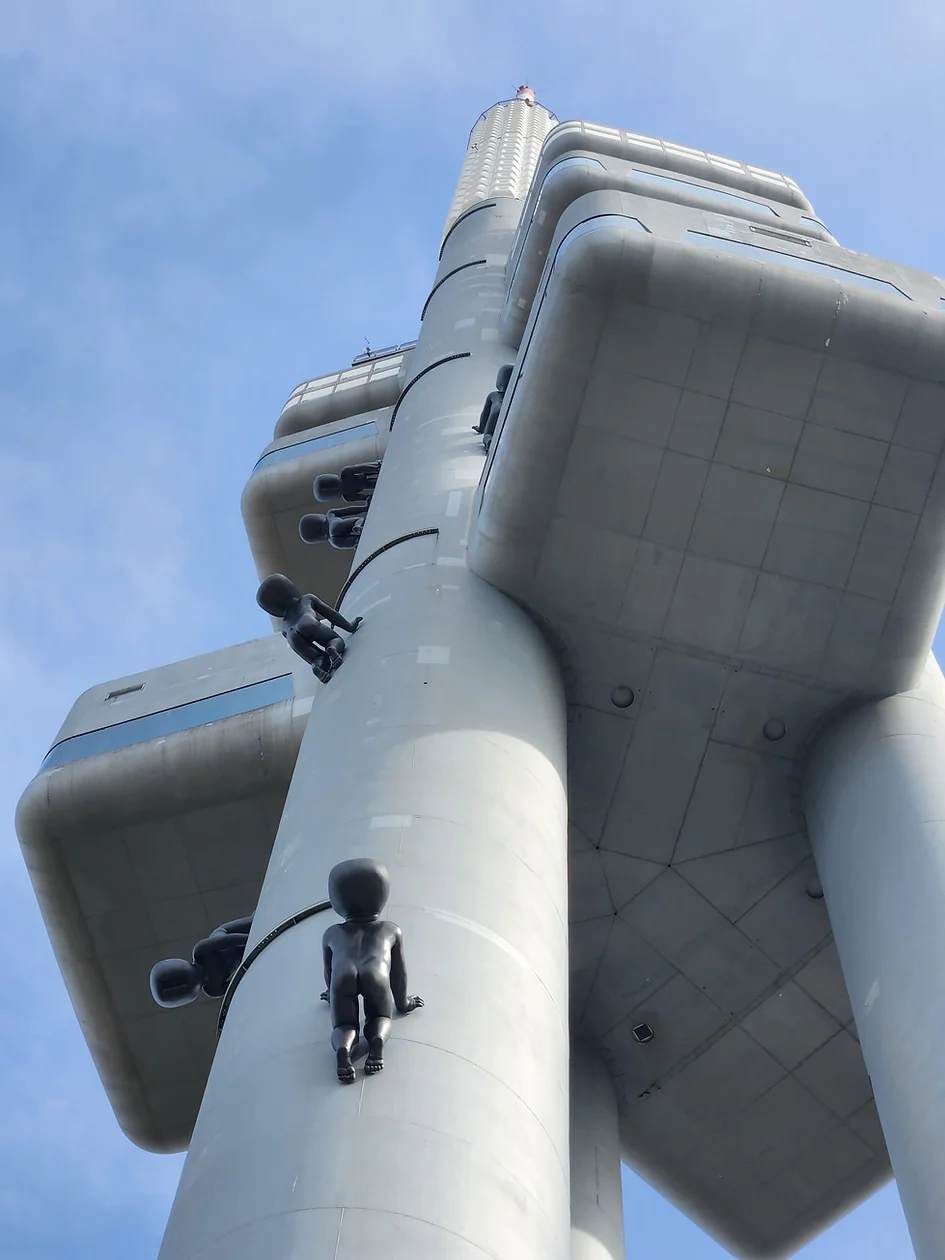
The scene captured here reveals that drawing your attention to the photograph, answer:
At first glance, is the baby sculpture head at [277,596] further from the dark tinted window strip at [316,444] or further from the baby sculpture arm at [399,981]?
the dark tinted window strip at [316,444]

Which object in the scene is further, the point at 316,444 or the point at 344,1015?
the point at 316,444

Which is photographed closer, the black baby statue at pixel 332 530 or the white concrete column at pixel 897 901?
the white concrete column at pixel 897 901

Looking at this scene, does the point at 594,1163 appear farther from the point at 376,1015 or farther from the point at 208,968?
the point at 376,1015

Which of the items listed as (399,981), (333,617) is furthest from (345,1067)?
(333,617)

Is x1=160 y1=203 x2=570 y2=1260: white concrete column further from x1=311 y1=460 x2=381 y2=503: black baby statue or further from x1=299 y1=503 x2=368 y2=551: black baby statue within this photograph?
x1=311 y1=460 x2=381 y2=503: black baby statue

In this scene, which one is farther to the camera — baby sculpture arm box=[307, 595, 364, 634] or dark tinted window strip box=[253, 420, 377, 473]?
dark tinted window strip box=[253, 420, 377, 473]

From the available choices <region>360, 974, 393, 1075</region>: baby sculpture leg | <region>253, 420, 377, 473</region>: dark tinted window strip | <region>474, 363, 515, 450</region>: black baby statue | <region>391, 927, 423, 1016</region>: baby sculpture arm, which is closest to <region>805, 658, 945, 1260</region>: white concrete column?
<region>391, 927, 423, 1016</region>: baby sculpture arm

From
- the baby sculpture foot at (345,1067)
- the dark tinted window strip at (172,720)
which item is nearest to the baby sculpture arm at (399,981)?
the baby sculpture foot at (345,1067)
